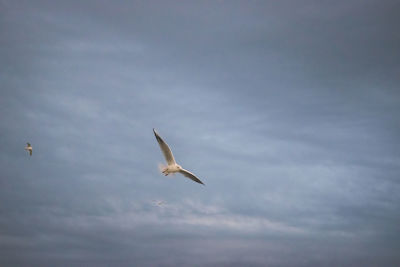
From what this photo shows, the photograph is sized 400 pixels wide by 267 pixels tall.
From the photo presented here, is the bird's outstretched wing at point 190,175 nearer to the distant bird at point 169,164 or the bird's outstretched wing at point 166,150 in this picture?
the distant bird at point 169,164

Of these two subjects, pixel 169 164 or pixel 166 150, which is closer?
pixel 166 150

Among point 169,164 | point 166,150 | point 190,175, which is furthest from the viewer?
point 190,175

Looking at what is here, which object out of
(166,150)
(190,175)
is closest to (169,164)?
(166,150)

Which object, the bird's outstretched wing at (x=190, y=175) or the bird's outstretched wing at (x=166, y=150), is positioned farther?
the bird's outstretched wing at (x=190, y=175)

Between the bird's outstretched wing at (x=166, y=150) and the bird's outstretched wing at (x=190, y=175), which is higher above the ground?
the bird's outstretched wing at (x=166, y=150)

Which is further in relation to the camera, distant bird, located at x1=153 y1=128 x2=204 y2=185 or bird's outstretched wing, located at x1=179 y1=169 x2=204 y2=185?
bird's outstretched wing, located at x1=179 y1=169 x2=204 y2=185

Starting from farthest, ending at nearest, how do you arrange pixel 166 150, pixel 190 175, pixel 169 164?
pixel 190 175 → pixel 169 164 → pixel 166 150

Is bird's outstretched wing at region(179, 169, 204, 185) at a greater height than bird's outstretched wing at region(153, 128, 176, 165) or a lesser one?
lesser

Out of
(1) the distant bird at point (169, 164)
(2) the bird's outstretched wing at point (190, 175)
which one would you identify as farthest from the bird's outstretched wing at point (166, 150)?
(2) the bird's outstretched wing at point (190, 175)

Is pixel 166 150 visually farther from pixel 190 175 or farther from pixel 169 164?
pixel 190 175

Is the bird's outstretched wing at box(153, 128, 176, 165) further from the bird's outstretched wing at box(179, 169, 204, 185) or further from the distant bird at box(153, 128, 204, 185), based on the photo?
the bird's outstretched wing at box(179, 169, 204, 185)

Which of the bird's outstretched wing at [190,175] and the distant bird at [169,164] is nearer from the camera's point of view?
the distant bird at [169,164]

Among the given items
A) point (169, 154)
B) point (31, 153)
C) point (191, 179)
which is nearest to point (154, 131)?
point (169, 154)

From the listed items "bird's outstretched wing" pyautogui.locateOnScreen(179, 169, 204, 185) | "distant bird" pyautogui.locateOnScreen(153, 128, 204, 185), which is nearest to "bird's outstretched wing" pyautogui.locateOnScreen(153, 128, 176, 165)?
"distant bird" pyautogui.locateOnScreen(153, 128, 204, 185)
